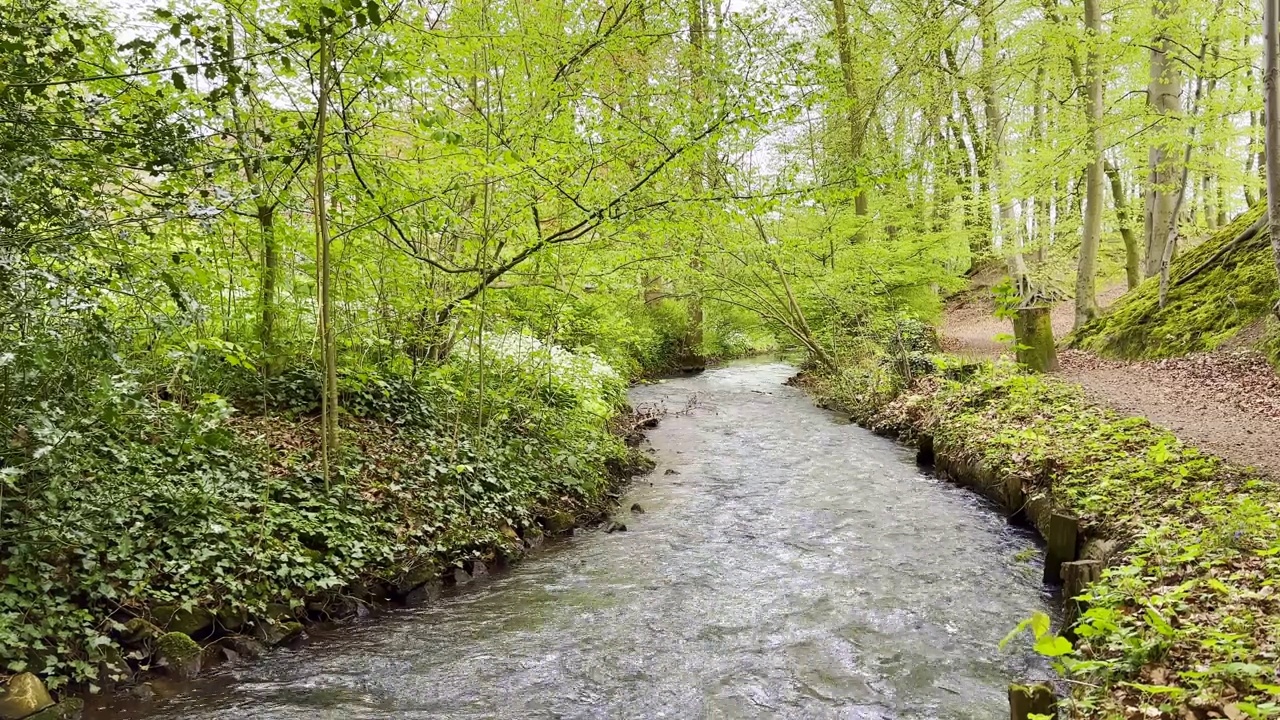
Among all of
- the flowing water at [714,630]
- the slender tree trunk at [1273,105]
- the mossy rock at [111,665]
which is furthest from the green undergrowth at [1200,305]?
the mossy rock at [111,665]

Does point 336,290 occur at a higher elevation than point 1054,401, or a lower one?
higher

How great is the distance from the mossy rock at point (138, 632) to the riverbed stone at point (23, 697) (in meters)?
0.56

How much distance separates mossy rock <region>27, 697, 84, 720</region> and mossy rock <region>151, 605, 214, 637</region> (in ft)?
2.12

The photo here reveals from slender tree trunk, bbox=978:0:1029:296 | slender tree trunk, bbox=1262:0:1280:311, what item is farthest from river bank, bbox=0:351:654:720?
slender tree trunk, bbox=978:0:1029:296

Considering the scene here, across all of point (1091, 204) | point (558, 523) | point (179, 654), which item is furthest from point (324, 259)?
point (1091, 204)

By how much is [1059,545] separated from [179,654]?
671cm

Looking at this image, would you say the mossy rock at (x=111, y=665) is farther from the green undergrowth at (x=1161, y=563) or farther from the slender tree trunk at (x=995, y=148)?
the slender tree trunk at (x=995, y=148)

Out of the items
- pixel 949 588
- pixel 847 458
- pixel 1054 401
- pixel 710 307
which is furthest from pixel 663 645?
pixel 710 307

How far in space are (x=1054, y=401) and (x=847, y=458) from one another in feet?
9.64

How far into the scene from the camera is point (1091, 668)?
11.6 feet

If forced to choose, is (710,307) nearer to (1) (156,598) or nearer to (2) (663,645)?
(2) (663,645)

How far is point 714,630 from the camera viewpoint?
212 inches

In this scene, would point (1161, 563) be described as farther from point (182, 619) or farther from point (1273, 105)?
point (182, 619)

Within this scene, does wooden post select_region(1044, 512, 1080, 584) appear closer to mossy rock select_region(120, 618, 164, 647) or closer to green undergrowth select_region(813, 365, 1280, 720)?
green undergrowth select_region(813, 365, 1280, 720)
